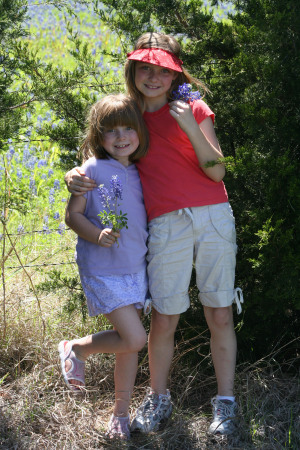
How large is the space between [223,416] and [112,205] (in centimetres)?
112

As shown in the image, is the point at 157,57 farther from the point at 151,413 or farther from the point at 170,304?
the point at 151,413

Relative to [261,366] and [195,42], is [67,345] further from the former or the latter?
[195,42]

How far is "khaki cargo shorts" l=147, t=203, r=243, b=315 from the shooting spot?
2.86 metres

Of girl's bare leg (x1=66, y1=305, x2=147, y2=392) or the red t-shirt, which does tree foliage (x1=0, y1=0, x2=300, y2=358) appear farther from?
girl's bare leg (x1=66, y1=305, x2=147, y2=392)

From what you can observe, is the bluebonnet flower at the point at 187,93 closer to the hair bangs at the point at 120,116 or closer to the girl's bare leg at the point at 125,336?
the hair bangs at the point at 120,116

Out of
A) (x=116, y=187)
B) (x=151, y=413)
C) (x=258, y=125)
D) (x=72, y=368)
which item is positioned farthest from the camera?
(x=72, y=368)

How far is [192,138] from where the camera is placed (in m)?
2.77

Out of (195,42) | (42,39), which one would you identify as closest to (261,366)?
(195,42)

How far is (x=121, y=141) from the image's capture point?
2848 mm

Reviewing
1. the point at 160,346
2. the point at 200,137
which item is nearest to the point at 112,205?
the point at 200,137

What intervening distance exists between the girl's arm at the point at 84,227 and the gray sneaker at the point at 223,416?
959 mm

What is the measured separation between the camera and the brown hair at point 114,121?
112 inches

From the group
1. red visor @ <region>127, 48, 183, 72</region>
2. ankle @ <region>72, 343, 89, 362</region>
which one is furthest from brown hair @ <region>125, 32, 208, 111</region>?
ankle @ <region>72, 343, 89, 362</region>

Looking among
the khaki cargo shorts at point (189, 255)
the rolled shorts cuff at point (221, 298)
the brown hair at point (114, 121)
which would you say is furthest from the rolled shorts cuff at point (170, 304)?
the brown hair at point (114, 121)
